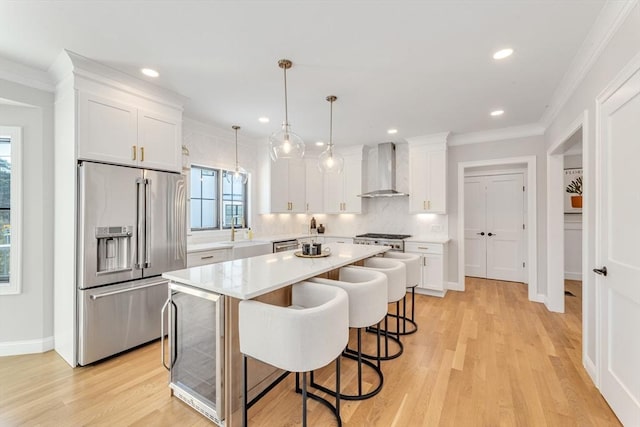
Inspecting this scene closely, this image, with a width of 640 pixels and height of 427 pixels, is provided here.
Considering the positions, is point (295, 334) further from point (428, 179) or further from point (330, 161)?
point (428, 179)

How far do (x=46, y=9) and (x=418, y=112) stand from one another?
3.63 metres

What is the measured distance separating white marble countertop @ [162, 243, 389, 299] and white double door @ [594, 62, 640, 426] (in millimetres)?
1776

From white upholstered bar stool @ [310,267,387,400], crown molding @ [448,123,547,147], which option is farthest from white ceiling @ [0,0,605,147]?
white upholstered bar stool @ [310,267,387,400]

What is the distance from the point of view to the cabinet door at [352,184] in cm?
549

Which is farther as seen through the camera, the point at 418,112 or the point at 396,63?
the point at 418,112

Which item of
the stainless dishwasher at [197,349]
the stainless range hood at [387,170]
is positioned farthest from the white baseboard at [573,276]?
A: the stainless dishwasher at [197,349]

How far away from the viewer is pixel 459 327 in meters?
3.27

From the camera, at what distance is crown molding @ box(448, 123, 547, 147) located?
4172 millimetres

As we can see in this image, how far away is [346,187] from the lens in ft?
18.5

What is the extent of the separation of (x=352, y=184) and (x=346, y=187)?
142 mm

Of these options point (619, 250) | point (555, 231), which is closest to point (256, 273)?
point (619, 250)

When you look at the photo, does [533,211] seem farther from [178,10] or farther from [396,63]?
[178,10]

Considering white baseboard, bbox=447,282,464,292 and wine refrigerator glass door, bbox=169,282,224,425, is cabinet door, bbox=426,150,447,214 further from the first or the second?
wine refrigerator glass door, bbox=169,282,224,425

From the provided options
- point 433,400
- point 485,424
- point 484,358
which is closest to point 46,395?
point 433,400
